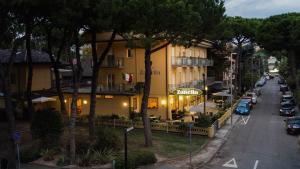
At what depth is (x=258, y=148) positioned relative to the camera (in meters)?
29.9

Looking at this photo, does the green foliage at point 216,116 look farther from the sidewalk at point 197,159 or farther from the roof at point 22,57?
the roof at point 22,57

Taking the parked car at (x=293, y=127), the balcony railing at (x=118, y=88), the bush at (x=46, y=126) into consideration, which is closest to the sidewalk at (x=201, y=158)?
the parked car at (x=293, y=127)

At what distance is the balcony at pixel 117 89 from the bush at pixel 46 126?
1637cm

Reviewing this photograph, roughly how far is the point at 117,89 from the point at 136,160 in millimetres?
20657

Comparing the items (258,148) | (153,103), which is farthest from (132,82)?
(258,148)

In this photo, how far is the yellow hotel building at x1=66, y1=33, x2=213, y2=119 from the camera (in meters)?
42.4

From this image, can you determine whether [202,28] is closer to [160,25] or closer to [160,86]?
[160,25]

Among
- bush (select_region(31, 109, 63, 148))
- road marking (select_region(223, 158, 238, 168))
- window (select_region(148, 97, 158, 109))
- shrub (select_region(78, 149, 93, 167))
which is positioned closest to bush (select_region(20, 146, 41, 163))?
bush (select_region(31, 109, 63, 148))

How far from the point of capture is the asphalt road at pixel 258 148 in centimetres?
2515

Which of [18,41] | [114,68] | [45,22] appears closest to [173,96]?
[114,68]

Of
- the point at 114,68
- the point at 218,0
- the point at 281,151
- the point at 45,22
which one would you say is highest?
the point at 218,0

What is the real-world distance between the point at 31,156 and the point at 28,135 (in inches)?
312

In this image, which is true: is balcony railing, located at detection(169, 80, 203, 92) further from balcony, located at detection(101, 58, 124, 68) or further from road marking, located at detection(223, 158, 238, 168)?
road marking, located at detection(223, 158, 238, 168)

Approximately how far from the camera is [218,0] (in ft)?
91.4
